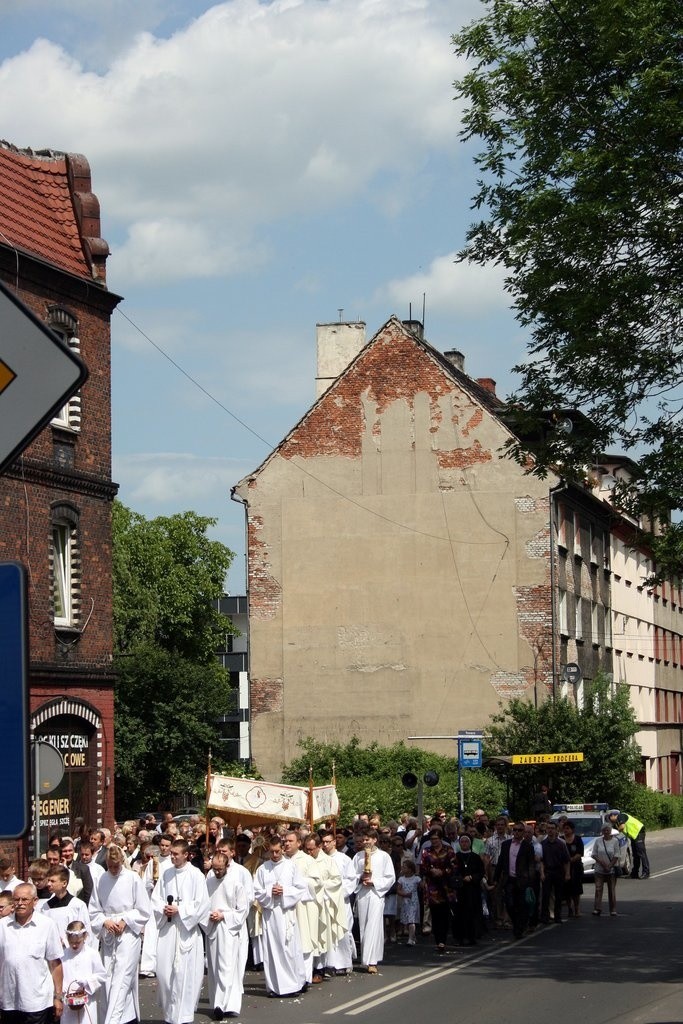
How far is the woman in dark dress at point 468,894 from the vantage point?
22141 mm

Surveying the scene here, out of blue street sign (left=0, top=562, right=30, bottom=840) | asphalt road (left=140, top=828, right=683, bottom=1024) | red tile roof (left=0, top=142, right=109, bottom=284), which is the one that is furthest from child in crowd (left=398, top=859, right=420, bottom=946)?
blue street sign (left=0, top=562, right=30, bottom=840)

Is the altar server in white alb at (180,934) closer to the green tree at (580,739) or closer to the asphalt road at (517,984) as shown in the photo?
the asphalt road at (517,984)

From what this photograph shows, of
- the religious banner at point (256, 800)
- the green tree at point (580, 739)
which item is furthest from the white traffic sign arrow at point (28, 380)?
the green tree at point (580, 739)

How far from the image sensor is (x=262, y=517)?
47344mm

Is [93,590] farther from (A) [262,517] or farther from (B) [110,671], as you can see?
(A) [262,517]

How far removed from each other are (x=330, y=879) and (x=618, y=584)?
42.9 m

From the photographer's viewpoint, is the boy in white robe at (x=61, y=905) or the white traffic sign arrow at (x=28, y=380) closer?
the white traffic sign arrow at (x=28, y=380)

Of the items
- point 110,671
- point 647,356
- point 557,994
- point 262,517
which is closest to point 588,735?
point 262,517

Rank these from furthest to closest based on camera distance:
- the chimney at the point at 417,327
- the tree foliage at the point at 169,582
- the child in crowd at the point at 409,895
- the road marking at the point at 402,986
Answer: the tree foliage at the point at 169,582 → the chimney at the point at 417,327 → the child in crowd at the point at 409,895 → the road marking at the point at 402,986

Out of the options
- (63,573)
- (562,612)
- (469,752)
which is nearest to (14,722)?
(63,573)

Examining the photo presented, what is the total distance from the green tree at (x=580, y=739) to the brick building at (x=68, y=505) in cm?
1499

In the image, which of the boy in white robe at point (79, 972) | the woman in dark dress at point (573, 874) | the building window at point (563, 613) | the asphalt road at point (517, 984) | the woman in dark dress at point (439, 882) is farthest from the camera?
the building window at point (563, 613)

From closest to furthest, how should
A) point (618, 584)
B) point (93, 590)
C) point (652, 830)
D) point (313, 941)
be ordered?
point (313, 941) < point (93, 590) < point (652, 830) < point (618, 584)

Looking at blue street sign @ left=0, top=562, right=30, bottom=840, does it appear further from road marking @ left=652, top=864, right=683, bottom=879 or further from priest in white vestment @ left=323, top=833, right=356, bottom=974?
road marking @ left=652, top=864, right=683, bottom=879
